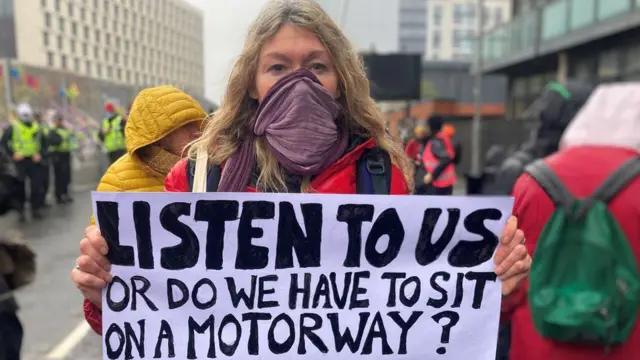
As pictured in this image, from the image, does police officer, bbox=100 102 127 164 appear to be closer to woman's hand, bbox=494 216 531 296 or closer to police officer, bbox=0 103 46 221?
police officer, bbox=0 103 46 221

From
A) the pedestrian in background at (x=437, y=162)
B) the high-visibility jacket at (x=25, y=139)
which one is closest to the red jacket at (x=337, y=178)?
the pedestrian in background at (x=437, y=162)

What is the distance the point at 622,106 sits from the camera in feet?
6.17

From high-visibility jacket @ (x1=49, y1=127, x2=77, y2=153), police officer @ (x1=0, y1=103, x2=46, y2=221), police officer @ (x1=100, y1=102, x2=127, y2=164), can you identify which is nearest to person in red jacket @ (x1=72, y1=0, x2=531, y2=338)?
police officer @ (x1=100, y1=102, x2=127, y2=164)

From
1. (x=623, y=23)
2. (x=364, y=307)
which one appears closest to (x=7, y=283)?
(x=364, y=307)

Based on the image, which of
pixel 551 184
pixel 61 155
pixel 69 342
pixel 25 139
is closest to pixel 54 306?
pixel 69 342

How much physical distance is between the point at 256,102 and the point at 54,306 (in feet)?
14.7

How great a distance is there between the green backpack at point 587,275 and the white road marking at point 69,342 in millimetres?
3588

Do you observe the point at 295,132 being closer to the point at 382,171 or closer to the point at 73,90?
the point at 382,171

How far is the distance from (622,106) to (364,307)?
1.11 metres

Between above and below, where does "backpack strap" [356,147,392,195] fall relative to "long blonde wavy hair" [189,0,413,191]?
below

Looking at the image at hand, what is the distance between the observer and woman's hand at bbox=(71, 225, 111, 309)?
4.97ft

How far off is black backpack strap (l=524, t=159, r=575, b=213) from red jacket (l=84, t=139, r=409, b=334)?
583 millimetres

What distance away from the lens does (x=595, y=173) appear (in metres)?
1.87

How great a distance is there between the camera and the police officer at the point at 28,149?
1051 cm
